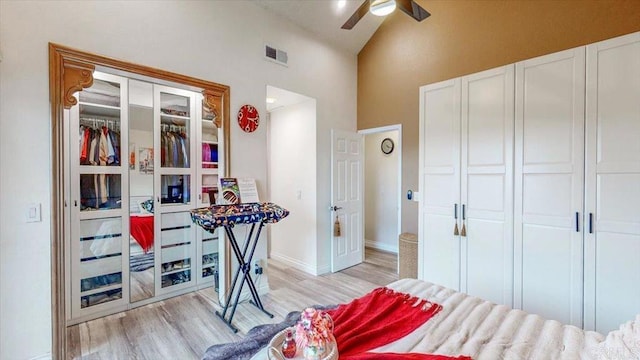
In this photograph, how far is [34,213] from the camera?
199cm

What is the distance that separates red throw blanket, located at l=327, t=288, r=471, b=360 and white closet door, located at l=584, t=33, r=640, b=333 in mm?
1494

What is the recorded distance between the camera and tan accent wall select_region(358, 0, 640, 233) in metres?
2.62

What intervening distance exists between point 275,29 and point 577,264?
3.85 meters

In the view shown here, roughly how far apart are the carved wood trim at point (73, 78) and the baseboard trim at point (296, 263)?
3.21 metres

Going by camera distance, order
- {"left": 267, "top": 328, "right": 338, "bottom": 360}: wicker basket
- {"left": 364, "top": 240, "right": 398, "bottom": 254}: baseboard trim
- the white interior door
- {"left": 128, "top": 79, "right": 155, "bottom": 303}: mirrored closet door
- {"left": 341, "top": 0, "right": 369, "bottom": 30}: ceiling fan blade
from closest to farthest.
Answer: {"left": 267, "top": 328, "right": 338, "bottom": 360}: wicker basket < {"left": 341, "top": 0, "right": 369, "bottom": 30}: ceiling fan blade < {"left": 128, "top": 79, "right": 155, "bottom": 303}: mirrored closet door < the white interior door < {"left": 364, "top": 240, "right": 398, "bottom": 254}: baseboard trim

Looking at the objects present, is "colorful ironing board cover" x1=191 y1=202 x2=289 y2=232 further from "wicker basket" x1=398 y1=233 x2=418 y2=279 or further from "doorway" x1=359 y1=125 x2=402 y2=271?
"doorway" x1=359 y1=125 x2=402 y2=271

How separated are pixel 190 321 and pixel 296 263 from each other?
5.94 ft

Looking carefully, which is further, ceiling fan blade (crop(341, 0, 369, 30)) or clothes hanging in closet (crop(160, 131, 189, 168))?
clothes hanging in closet (crop(160, 131, 189, 168))

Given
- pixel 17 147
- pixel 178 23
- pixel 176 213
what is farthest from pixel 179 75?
pixel 176 213

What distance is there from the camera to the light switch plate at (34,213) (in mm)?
1969

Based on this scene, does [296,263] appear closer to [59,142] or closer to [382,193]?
[382,193]

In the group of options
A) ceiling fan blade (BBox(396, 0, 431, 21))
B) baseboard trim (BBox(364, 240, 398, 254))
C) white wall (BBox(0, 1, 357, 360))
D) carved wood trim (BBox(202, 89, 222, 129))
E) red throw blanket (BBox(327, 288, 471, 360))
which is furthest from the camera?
baseboard trim (BBox(364, 240, 398, 254))

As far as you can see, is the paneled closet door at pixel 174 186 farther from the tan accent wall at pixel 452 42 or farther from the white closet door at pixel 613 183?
the white closet door at pixel 613 183

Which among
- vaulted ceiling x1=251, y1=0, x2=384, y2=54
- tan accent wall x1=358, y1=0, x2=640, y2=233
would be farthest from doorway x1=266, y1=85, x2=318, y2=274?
tan accent wall x1=358, y1=0, x2=640, y2=233
